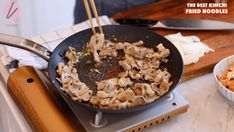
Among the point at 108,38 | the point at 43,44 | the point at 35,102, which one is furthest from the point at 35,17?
the point at 35,102

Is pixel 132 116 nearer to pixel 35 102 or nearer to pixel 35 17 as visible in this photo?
pixel 35 102

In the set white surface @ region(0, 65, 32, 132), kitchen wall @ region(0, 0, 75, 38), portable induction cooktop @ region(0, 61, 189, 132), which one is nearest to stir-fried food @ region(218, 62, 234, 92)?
portable induction cooktop @ region(0, 61, 189, 132)

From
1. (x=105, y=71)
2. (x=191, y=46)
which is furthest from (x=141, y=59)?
(x=191, y=46)

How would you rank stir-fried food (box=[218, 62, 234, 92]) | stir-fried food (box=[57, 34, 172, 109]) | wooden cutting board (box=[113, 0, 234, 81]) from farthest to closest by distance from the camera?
wooden cutting board (box=[113, 0, 234, 81])
stir-fried food (box=[218, 62, 234, 92])
stir-fried food (box=[57, 34, 172, 109])

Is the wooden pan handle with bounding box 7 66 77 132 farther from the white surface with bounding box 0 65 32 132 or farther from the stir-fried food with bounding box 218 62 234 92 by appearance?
the stir-fried food with bounding box 218 62 234 92

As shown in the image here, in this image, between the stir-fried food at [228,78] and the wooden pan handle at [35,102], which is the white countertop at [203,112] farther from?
the wooden pan handle at [35,102]

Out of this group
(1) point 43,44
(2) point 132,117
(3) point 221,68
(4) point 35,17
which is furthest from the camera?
(4) point 35,17
